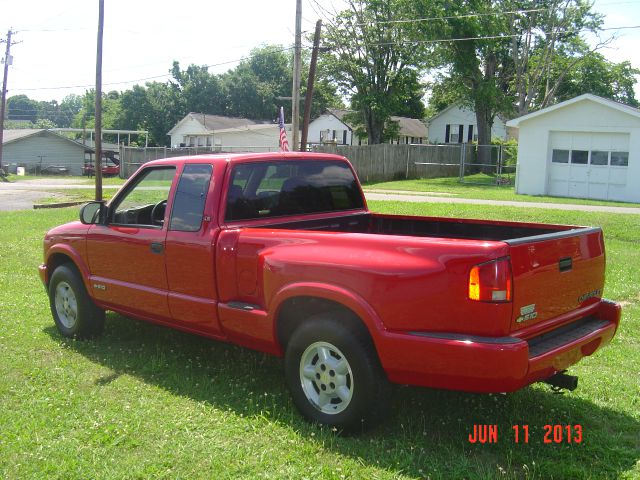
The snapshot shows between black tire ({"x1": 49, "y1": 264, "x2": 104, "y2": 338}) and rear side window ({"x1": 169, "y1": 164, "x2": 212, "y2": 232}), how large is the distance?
1.63 metres

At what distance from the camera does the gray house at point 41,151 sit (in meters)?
59.9

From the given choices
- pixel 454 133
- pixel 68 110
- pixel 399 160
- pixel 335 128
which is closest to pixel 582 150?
pixel 399 160

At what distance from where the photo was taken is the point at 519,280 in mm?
3756

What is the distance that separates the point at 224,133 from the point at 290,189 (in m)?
59.2

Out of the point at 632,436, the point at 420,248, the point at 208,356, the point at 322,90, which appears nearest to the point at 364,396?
the point at 420,248

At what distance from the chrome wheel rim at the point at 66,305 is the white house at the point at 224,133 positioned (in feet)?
174

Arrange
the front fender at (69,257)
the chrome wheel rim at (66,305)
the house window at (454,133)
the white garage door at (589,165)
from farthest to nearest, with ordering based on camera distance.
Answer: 1. the house window at (454,133)
2. the white garage door at (589,165)
3. the chrome wheel rim at (66,305)
4. the front fender at (69,257)

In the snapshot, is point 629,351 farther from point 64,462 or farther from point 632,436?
point 64,462

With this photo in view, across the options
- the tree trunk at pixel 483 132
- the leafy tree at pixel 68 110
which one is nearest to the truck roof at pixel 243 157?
the tree trunk at pixel 483 132

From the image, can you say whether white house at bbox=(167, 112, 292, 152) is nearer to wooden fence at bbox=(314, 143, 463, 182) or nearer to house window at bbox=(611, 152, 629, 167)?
wooden fence at bbox=(314, 143, 463, 182)

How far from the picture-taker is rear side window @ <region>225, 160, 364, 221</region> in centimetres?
529

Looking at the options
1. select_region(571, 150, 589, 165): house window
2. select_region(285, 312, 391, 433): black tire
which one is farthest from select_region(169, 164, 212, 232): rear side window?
select_region(571, 150, 589, 165): house window

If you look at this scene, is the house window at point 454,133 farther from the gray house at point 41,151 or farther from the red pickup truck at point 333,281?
the red pickup truck at point 333,281

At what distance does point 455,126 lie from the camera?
61.3m
